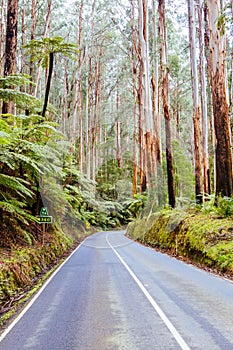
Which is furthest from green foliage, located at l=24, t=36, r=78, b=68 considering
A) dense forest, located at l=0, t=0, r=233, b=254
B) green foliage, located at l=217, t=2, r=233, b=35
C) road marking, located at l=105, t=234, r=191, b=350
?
road marking, located at l=105, t=234, r=191, b=350

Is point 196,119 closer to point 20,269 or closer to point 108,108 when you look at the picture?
point 20,269

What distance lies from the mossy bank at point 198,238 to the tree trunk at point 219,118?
1.41m

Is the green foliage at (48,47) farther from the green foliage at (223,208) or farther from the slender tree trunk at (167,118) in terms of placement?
the slender tree trunk at (167,118)

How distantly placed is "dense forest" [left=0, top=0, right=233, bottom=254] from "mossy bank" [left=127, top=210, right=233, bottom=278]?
3.40 feet

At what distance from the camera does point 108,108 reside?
183 feet

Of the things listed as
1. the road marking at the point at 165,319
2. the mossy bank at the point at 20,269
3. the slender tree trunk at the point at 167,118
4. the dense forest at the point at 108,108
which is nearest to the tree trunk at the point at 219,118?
the dense forest at the point at 108,108

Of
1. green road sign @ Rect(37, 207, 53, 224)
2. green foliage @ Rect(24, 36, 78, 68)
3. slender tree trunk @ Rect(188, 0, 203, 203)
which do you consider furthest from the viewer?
slender tree trunk @ Rect(188, 0, 203, 203)

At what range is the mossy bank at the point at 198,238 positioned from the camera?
11.0m

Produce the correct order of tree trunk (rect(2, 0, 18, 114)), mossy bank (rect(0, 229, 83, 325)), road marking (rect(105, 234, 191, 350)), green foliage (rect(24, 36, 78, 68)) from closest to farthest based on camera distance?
road marking (rect(105, 234, 191, 350)) < mossy bank (rect(0, 229, 83, 325)) < green foliage (rect(24, 36, 78, 68)) < tree trunk (rect(2, 0, 18, 114))

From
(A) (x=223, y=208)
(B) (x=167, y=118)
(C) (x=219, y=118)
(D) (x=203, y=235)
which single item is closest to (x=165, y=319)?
(D) (x=203, y=235)

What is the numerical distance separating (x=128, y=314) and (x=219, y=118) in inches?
376

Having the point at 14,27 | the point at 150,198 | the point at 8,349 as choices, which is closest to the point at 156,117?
the point at 150,198

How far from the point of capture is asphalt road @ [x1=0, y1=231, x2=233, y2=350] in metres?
4.90

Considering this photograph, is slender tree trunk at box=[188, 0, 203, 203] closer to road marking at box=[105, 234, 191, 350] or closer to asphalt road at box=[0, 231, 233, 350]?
asphalt road at box=[0, 231, 233, 350]
